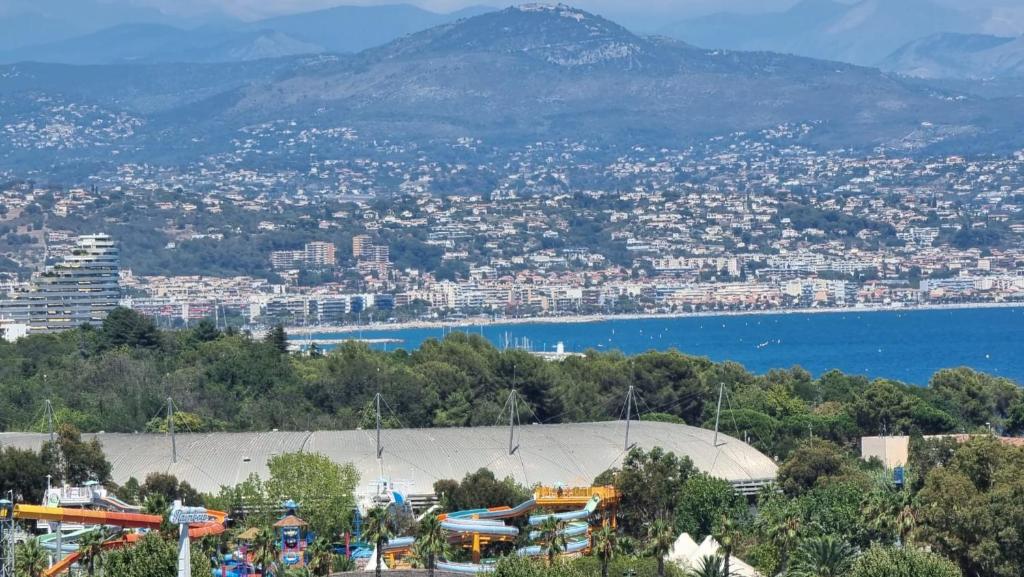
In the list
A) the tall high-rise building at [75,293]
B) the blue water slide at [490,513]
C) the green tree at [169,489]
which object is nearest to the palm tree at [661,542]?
the blue water slide at [490,513]

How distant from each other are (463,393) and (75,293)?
340 feet

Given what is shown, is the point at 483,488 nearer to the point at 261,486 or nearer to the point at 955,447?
the point at 261,486

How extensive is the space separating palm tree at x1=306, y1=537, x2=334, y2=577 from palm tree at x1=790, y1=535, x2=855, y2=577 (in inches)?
346

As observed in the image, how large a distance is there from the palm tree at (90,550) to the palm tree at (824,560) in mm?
12846

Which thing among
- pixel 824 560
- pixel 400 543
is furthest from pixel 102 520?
pixel 824 560

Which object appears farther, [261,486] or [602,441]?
[602,441]

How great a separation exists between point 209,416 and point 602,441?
59.9ft

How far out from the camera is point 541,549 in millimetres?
48375

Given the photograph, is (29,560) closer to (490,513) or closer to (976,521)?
(490,513)

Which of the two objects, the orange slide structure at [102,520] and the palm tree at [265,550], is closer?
the palm tree at [265,550]

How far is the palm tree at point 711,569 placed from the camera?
42.7 meters

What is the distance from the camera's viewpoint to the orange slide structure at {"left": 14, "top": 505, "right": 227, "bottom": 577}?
4331 cm

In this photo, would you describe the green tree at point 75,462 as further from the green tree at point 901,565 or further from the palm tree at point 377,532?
the green tree at point 901,565

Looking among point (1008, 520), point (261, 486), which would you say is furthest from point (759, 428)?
point (1008, 520)
